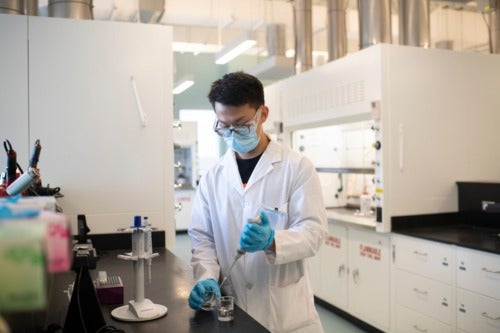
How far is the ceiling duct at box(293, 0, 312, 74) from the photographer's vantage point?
450 centimetres

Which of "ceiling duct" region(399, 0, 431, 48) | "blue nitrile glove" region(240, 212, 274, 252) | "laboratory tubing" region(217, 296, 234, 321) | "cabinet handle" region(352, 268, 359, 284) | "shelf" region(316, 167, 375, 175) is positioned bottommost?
"cabinet handle" region(352, 268, 359, 284)

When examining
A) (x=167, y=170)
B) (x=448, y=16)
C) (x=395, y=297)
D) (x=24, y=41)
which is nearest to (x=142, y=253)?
(x=167, y=170)

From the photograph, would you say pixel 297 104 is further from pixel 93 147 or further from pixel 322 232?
pixel 322 232

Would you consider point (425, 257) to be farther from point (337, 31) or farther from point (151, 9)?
point (151, 9)

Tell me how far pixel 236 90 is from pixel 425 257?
192cm

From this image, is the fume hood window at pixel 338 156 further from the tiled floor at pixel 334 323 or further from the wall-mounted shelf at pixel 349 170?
the tiled floor at pixel 334 323

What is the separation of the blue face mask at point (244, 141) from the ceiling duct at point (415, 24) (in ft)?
8.06

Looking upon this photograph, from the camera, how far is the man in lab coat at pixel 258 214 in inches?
62.3

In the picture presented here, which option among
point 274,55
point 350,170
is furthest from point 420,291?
point 274,55

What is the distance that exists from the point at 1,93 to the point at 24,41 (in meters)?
0.29

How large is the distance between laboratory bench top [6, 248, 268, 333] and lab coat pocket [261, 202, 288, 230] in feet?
1.17

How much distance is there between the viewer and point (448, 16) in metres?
6.28

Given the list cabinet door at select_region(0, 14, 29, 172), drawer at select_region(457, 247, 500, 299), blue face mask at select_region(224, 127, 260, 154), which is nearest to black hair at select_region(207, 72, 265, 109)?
blue face mask at select_region(224, 127, 260, 154)

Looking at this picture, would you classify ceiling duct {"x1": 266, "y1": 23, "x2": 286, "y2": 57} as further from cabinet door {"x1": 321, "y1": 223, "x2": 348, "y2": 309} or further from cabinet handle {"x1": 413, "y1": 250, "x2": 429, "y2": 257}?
cabinet handle {"x1": 413, "y1": 250, "x2": 429, "y2": 257}
